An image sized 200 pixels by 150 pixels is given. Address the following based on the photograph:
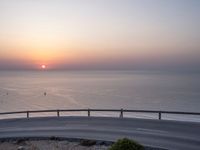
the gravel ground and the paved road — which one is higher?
the paved road

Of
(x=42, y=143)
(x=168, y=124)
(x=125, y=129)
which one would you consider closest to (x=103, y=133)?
(x=125, y=129)

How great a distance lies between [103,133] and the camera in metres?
22.0

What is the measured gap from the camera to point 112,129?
23.4 m

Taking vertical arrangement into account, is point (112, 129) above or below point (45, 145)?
above

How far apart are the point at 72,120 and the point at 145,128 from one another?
7409mm

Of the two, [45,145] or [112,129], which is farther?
[112,129]

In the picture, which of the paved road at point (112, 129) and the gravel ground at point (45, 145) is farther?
the paved road at point (112, 129)

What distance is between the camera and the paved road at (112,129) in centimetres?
1944

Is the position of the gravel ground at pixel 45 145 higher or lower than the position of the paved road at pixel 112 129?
lower

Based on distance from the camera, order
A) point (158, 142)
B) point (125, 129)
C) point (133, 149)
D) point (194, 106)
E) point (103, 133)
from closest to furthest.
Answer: point (133, 149), point (158, 142), point (103, 133), point (125, 129), point (194, 106)

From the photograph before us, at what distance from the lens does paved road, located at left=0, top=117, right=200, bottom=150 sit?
19.4 metres

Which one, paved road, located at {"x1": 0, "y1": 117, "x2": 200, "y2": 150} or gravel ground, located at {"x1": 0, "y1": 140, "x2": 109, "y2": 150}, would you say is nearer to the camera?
gravel ground, located at {"x1": 0, "y1": 140, "x2": 109, "y2": 150}

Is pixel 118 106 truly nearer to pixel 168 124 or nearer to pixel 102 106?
pixel 102 106

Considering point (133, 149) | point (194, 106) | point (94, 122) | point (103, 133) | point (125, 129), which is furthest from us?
point (194, 106)
